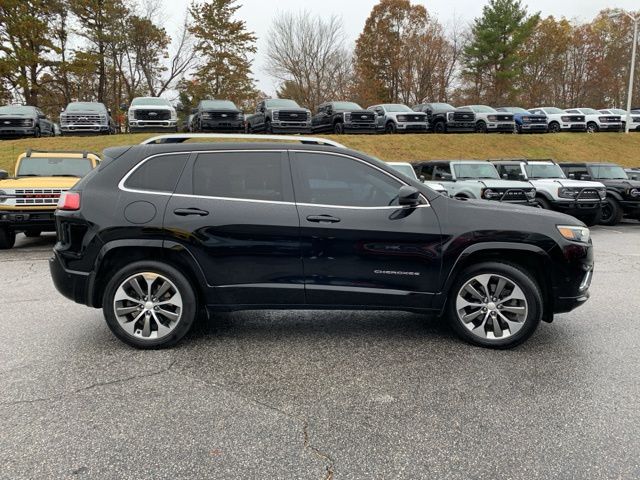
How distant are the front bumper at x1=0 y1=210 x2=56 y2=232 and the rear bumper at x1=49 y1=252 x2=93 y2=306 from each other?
507 centimetres

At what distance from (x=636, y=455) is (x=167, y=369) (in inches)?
123

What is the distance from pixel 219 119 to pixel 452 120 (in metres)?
12.2

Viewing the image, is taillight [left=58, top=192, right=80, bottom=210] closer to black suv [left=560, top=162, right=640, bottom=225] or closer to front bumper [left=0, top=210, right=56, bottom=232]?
front bumper [left=0, top=210, right=56, bottom=232]

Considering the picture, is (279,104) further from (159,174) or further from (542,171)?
(159,174)

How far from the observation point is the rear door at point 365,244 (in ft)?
13.1

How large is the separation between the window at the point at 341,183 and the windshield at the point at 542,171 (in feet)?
34.7

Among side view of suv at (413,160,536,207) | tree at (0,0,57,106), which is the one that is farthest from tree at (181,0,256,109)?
side view of suv at (413,160,536,207)

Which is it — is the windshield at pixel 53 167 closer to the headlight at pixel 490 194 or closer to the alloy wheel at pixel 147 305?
the alloy wheel at pixel 147 305

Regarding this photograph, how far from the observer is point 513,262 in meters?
4.17

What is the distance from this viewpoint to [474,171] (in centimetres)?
1262

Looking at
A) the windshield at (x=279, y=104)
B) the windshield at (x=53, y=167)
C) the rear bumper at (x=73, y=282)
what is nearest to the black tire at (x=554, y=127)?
the windshield at (x=279, y=104)

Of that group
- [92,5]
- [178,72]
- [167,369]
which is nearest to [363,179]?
[167,369]

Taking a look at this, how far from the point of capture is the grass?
19.9 metres

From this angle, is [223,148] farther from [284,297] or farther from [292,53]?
[292,53]
